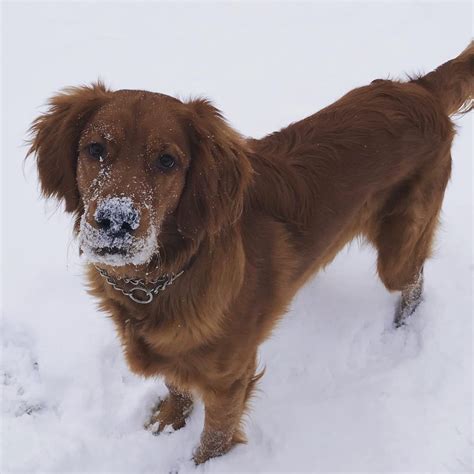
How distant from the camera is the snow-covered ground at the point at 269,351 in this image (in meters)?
3.49

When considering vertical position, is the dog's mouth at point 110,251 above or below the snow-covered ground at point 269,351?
above

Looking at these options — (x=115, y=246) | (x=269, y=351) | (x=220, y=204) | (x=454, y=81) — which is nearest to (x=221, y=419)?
(x=269, y=351)

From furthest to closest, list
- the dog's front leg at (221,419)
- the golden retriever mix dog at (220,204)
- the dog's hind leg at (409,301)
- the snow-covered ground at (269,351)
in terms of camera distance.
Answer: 1. the dog's hind leg at (409,301)
2. the snow-covered ground at (269,351)
3. the dog's front leg at (221,419)
4. the golden retriever mix dog at (220,204)

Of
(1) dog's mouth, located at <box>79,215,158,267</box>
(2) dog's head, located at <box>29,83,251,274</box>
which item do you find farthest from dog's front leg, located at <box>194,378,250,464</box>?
(1) dog's mouth, located at <box>79,215,158,267</box>

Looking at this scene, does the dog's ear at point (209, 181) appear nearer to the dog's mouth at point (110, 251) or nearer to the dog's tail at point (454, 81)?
the dog's mouth at point (110, 251)

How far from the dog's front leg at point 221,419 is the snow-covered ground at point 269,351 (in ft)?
0.30

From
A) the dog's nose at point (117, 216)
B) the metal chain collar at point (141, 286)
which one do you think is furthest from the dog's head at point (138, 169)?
the metal chain collar at point (141, 286)

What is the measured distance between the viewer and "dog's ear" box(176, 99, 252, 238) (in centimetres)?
257

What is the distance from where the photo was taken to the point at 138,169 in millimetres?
2393

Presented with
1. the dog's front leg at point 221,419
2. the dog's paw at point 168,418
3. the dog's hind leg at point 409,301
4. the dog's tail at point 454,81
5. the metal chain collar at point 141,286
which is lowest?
the dog's paw at point 168,418

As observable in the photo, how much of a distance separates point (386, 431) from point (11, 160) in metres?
3.93

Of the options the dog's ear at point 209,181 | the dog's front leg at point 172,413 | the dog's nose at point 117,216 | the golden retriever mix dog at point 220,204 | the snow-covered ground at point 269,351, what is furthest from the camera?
the dog's front leg at point 172,413

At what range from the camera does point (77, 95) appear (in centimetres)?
274

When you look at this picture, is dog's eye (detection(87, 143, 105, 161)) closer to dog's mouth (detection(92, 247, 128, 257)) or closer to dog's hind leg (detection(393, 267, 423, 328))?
dog's mouth (detection(92, 247, 128, 257))
